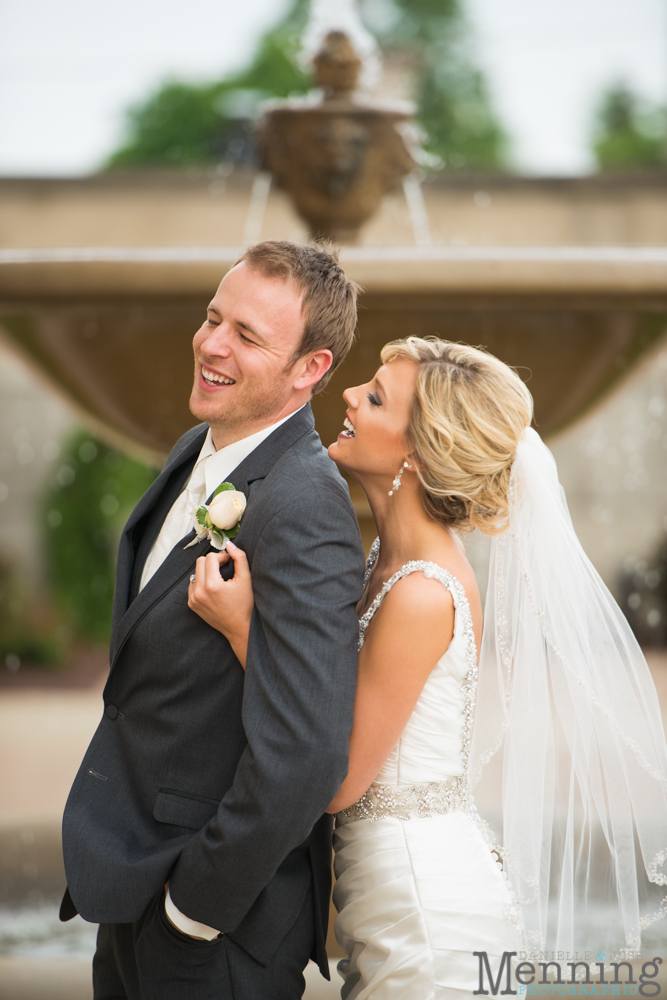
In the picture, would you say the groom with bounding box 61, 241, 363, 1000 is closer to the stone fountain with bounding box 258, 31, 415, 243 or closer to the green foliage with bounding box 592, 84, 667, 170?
the stone fountain with bounding box 258, 31, 415, 243

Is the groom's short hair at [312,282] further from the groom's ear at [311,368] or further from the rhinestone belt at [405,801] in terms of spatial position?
the rhinestone belt at [405,801]

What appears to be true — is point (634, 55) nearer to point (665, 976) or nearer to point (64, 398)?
point (64, 398)

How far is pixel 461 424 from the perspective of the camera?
6.98ft

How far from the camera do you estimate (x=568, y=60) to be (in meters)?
14.8

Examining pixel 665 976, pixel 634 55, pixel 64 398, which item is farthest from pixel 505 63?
pixel 665 976

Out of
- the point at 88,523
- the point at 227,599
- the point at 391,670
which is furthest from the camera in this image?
the point at 88,523

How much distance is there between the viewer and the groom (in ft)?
5.83

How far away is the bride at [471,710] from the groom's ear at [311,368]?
17 centimetres

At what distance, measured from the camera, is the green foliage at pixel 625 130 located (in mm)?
15281

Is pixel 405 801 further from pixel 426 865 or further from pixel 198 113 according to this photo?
pixel 198 113

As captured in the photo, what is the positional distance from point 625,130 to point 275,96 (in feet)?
18.3

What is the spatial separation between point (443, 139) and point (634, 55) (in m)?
3.12

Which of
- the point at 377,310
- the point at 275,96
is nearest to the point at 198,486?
the point at 377,310

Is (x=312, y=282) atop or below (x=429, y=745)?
atop
